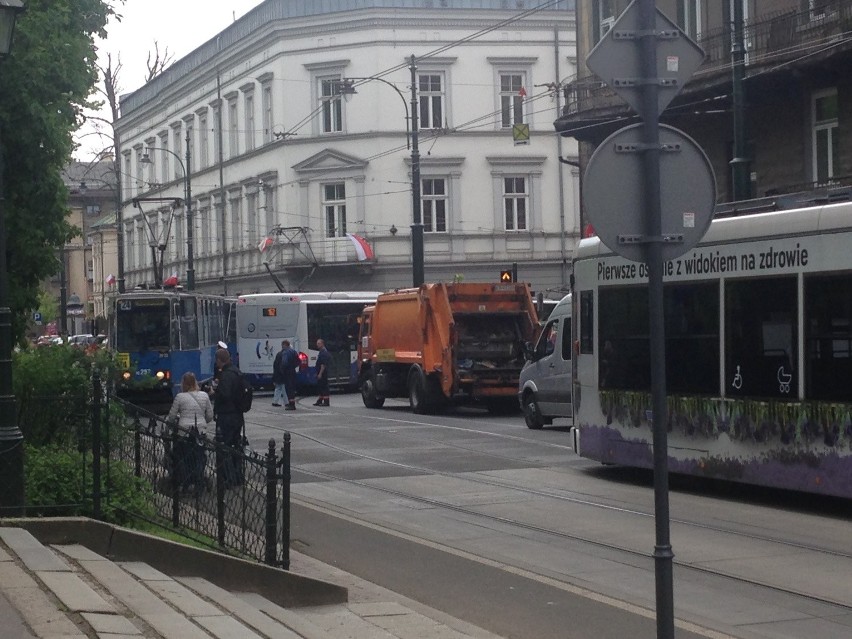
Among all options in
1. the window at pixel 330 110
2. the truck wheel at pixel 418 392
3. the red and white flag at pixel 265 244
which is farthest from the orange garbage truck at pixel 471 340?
the window at pixel 330 110

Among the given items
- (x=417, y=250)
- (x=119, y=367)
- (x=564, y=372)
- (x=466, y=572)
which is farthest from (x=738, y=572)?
(x=417, y=250)

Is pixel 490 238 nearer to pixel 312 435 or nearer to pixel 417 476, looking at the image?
pixel 312 435

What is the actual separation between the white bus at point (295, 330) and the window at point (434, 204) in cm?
1173

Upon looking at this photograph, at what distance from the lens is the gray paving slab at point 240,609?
7496mm

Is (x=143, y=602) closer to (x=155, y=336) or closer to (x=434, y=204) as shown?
(x=155, y=336)

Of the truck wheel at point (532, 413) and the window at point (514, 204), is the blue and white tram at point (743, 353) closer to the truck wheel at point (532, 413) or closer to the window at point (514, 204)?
the truck wheel at point (532, 413)

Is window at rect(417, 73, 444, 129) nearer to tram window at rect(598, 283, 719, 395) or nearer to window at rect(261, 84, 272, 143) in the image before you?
window at rect(261, 84, 272, 143)

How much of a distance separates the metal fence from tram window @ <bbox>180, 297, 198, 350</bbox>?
865 inches

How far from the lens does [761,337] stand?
13.5m

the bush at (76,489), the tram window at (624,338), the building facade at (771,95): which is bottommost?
the bush at (76,489)

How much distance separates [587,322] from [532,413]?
8.02 meters

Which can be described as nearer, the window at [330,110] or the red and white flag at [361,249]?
the red and white flag at [361,249]

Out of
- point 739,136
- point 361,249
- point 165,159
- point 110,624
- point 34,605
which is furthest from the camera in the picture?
point 165,159

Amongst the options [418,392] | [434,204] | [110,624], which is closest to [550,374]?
[418,392]
